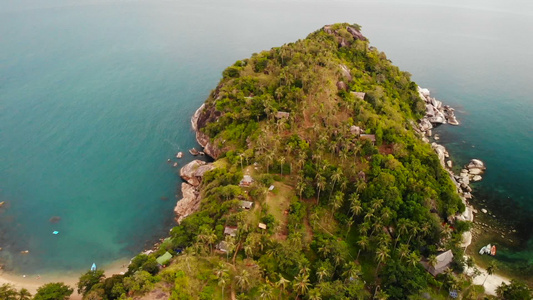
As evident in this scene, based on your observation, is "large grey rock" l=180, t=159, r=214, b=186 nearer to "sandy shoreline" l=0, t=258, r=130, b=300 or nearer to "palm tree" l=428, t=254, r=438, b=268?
"sandy shoreline" l=0, t=258, r=130, b=300

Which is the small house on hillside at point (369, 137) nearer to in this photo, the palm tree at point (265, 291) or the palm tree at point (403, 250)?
the palm tree at point (403, 250)

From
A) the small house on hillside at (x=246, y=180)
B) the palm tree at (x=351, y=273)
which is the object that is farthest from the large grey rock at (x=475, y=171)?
the small house on hillside at (x=246, y=180)

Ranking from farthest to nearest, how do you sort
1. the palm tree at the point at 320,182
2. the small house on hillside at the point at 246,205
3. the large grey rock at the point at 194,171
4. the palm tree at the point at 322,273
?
the large grey rock at the point at 194,171 → the palm tree at the point at 320,182 → the small house on hillside at the point at 246,205 → the palm tree at the point at 322,273

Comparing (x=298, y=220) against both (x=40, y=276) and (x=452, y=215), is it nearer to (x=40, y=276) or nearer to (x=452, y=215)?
(x=452, y=215)

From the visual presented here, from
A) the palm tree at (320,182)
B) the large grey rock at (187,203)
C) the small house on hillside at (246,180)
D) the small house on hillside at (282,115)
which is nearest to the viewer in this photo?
the palm tree at (320,182)

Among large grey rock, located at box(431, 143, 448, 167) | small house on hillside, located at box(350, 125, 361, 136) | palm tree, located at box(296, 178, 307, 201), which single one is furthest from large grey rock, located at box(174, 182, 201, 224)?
large grey rock, located at box(431, 143, 448, 167)

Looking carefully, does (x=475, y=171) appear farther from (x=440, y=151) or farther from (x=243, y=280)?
(x=243, y=280)
